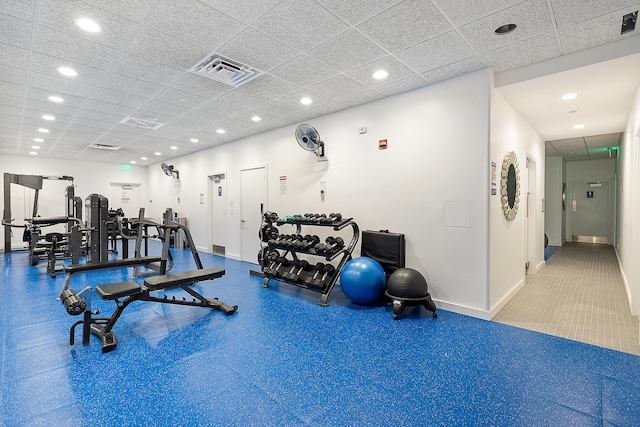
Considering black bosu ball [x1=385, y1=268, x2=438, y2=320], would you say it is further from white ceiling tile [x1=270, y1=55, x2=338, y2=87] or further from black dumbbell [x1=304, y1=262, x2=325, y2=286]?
white ceiling tile [x1=270, y1=55, x2=338, y2=87]

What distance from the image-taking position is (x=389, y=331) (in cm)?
323

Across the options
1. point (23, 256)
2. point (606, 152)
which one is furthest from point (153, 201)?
point (606, 152)

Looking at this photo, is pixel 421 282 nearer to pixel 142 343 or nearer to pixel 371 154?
pixel 371 154

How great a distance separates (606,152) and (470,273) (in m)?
8.79

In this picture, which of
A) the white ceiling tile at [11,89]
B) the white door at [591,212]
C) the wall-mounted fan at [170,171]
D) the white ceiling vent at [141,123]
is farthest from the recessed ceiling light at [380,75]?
the white door at [591,212]

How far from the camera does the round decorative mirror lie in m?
4.02

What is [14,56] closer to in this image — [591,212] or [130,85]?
[130,85]

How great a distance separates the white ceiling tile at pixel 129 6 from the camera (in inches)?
92.0

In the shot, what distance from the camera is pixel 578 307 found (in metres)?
3.98

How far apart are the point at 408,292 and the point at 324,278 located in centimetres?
116

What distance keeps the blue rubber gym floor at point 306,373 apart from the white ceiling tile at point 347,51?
280 centimetres

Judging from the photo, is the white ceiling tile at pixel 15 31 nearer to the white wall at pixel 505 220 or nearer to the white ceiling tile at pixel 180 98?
the white ceiling tile at pixel 180 98

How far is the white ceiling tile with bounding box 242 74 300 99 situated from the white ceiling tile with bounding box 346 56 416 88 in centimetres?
84

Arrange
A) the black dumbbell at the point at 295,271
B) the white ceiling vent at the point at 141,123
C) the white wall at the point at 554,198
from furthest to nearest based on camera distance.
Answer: the white wall at the point at 554,198
the white ceiling vent at the point at 141,123
the black dumbbell at the point at 295,271
